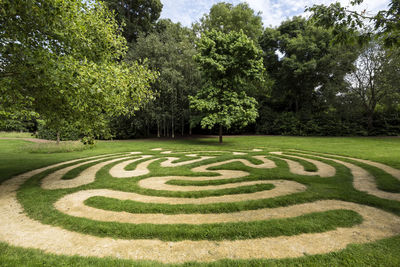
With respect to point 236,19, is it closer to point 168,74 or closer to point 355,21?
A: point 168,74

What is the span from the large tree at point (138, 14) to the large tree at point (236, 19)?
10445 millimetres

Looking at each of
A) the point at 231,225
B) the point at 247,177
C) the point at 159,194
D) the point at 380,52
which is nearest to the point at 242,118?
the point at 247,177

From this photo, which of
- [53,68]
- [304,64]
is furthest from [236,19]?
[53,68]

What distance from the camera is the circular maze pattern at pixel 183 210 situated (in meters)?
3.14

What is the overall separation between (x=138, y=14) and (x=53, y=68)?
3412 centimetres

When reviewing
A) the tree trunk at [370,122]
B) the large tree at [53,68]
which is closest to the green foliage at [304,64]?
the tree trunk at [370,122]

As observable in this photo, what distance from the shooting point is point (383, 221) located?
389cm

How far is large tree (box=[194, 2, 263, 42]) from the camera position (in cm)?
2836

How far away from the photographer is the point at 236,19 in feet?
95.0

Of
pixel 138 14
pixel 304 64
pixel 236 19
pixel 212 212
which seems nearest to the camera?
pixel 212 212

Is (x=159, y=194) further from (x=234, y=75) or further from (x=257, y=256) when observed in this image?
(x=234, y=75)

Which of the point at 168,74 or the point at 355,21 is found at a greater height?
the point at 168,74

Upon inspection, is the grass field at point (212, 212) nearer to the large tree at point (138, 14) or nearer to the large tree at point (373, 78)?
the large tree at point (373, 78)

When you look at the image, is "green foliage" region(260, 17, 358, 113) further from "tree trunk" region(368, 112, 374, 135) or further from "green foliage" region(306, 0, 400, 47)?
"green foliage" region(306, 0, 400, 47)
